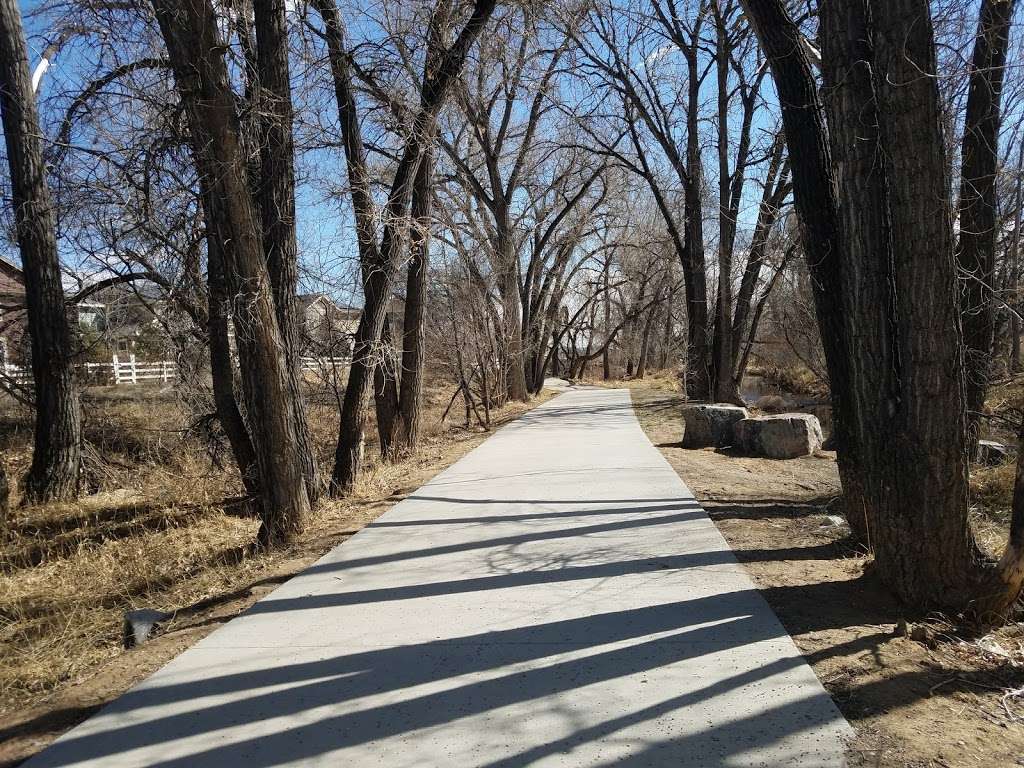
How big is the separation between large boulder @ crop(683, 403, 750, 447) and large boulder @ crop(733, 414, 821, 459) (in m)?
0.70

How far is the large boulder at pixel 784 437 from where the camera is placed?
978 cm

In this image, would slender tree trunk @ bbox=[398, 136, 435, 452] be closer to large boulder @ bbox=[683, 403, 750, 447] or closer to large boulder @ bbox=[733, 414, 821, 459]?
large boulder @ bbox=[683, 403, 750, 447]

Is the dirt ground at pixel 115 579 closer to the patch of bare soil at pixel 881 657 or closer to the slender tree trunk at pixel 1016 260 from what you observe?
the patch of bare soil at pixel 881 657

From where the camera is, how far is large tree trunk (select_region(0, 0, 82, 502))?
10.1 metres

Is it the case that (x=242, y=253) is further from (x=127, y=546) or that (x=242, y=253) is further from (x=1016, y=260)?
(x=1016, y=260)

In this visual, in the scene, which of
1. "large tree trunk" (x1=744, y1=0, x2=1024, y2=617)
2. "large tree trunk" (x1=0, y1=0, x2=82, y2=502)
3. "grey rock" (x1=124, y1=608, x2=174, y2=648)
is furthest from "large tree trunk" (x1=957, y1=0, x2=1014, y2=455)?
"large tree trunk" (x1=0, y1=0, x2=82, y2=502)

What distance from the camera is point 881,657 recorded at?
3.54m

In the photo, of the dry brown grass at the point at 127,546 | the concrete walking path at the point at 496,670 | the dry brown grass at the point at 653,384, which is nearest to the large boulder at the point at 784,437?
the concrete walking path at the point at 496,670

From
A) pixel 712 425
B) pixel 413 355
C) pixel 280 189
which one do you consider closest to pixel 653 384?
pixel 712 425

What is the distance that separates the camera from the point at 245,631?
4.25 meters

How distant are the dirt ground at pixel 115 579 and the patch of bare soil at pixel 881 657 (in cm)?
355

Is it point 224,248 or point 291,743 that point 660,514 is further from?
point 224,248

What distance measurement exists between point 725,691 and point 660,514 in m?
3.28

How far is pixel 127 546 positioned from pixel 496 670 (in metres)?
5.95
